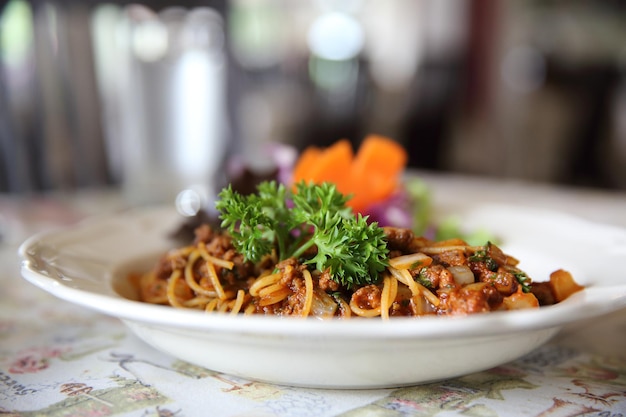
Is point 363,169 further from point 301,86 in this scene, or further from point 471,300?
point 301,86

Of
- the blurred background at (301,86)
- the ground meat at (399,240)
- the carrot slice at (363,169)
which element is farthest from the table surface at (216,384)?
the blurred background at (301,86)

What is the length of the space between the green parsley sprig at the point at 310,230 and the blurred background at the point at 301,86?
135 cm

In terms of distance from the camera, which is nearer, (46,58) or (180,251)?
(180,251)

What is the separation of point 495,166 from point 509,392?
723 centimetres

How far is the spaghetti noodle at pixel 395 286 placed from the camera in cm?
112

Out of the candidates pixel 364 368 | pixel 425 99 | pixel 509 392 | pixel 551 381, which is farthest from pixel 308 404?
pixel 425 99

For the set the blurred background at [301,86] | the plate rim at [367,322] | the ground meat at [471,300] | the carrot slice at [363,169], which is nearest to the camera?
the plate rim at [367,322]

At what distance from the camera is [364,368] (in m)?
0.98

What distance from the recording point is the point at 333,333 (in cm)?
85

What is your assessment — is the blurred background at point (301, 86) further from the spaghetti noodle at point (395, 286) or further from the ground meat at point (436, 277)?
the ground meat at point (436, 277)

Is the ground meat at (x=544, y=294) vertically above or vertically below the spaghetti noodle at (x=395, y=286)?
below

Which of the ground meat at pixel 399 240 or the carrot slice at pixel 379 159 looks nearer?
the ground meat at pixel 399 240

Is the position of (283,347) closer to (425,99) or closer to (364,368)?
(364,368)

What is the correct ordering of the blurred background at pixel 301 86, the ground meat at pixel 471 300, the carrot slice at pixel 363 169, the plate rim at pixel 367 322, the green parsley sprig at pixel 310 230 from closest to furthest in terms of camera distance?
1. the plate rim at pixel 367 322
2. the ground meat at pixel 471 300
3. the green parsley sprig at pixel 310 230
4. the carrot slice at pixel 363 169
5. the blurred background at pixel 301 86
